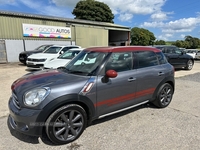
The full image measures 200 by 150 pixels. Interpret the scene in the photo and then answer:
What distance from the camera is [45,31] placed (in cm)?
1648

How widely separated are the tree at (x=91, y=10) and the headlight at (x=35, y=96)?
34349mm

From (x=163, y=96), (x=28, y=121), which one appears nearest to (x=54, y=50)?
(x=163, y=96)

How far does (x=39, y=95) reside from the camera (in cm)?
234

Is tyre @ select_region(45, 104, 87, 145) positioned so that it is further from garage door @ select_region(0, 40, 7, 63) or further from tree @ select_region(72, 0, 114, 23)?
tree @ select_region(72, 0, 114, 23)

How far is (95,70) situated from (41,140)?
1.56m

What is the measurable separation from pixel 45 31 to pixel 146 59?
1524 cm

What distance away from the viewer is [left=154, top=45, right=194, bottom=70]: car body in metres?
9.17

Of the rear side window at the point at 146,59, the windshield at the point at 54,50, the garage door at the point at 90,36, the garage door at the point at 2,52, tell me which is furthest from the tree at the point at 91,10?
the rear side window at the point at 146,59

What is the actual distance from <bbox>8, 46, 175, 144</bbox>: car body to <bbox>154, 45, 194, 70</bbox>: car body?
5.85m

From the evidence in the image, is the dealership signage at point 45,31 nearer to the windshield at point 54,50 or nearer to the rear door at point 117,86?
the windshield at point 54,50

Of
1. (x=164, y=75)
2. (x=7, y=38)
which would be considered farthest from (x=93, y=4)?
(x=164, y=75)

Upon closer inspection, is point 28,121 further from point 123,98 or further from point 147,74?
point 147,74

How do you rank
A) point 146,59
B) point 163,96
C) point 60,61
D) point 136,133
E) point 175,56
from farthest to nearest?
point 175,56 < point 60,61 < point 163,96 < point 146,59 < point 136,133

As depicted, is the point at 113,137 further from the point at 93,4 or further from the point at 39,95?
the point at 93,4
